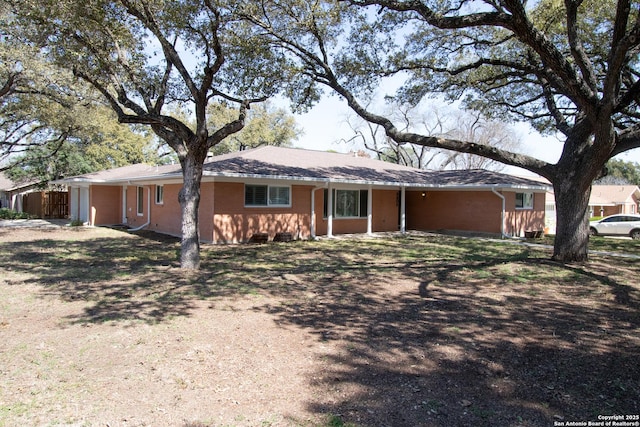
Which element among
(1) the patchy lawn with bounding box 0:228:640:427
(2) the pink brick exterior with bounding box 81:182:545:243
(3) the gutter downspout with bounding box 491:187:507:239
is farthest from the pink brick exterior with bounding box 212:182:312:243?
(3) the gutter downspout with bounding box 491:187:507:239

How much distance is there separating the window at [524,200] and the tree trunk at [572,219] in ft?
31.6

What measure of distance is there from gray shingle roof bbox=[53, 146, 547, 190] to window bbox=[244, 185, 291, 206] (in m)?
0.73

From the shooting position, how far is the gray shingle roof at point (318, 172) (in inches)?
610

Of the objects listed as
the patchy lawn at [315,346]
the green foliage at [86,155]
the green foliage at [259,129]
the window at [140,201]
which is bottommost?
the patchy lawn at [315,346]

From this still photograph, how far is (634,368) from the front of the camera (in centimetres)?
436

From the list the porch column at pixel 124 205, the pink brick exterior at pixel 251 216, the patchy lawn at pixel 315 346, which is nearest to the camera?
the patchy lawn at pixel 315 346

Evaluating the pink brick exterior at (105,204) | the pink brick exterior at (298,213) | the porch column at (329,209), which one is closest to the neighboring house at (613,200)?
the pink brick exterior at (298,213)

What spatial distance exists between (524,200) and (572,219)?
34.1ft

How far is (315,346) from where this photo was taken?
502 centimetres

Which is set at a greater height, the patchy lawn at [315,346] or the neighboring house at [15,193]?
the neighboring house at [15,193]

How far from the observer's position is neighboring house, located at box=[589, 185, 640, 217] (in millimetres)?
46000

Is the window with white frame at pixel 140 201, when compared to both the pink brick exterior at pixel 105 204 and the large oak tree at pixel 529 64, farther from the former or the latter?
the large oak tree at pixel 529 64

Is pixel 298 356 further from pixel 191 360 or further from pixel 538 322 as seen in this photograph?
pixel 538 322

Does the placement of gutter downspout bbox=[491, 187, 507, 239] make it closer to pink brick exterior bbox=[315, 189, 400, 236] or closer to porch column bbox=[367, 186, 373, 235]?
pink brick exterior bbox=[315, 189, 400, 236]
